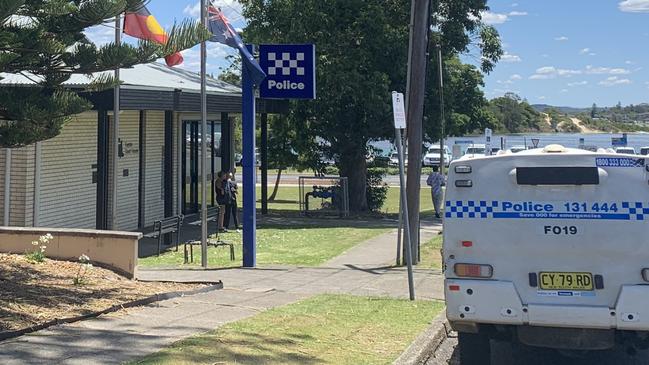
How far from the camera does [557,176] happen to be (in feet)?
19.0

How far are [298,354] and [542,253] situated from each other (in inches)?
90.7

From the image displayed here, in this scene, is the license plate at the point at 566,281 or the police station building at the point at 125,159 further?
the police station building at the point at 125,159

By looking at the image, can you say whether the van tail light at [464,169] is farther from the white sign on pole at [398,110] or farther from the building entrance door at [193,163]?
the building entrance door at [193,163]

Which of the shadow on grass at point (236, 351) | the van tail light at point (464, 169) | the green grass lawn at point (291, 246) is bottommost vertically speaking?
the green grass lawn at point (291, 246)

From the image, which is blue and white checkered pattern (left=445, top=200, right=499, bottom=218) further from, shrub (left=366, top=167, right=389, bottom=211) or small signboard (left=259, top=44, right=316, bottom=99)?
shrub (left=366, top=167, right=389, bottom=211)

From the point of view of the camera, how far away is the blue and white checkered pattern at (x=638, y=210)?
5582 mm

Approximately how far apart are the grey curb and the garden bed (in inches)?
133

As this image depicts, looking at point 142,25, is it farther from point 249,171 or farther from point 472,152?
point 472,152

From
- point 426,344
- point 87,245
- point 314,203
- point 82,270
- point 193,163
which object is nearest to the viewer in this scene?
point 426,344

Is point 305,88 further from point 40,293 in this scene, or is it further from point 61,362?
point 61,362

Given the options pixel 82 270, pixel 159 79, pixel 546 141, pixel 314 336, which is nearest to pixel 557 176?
pixel 314 336

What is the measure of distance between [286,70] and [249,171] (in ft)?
7.08

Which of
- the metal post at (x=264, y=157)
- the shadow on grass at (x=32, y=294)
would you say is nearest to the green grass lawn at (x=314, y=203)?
Result: the metal post at (x=264, y=157)

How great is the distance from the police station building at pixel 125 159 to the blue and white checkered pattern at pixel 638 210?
7.94 m
